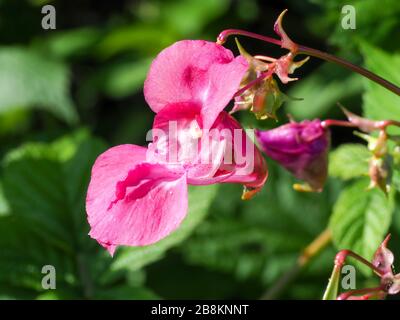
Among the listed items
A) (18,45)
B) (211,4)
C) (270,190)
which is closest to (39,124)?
(18,45)

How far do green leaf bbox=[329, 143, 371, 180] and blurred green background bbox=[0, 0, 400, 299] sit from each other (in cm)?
8

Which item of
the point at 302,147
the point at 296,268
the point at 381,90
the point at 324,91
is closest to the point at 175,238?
the point at 296,268

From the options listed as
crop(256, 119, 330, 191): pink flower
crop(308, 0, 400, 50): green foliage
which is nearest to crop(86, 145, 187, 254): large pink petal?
crop(256, 119, 330, 191): pink flower

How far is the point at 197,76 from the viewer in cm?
98

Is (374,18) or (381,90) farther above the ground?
(374,18)

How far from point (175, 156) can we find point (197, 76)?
4.1 inches

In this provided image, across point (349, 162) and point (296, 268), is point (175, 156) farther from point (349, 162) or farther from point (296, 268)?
point (296, 268)

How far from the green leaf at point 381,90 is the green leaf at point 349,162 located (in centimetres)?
7

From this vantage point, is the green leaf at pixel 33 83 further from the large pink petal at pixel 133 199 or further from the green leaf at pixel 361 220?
the large pink petal at pixel 133 199

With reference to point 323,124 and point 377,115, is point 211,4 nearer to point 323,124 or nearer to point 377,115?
point 377,115

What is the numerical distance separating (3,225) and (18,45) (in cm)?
107

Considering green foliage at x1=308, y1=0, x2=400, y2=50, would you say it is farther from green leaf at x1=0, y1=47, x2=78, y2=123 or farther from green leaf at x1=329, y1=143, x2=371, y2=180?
green leaf at x1=0, y1=47, x2=78, y2=123

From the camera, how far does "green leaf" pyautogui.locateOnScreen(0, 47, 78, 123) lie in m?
2.21

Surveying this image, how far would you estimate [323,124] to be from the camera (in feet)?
3.11
